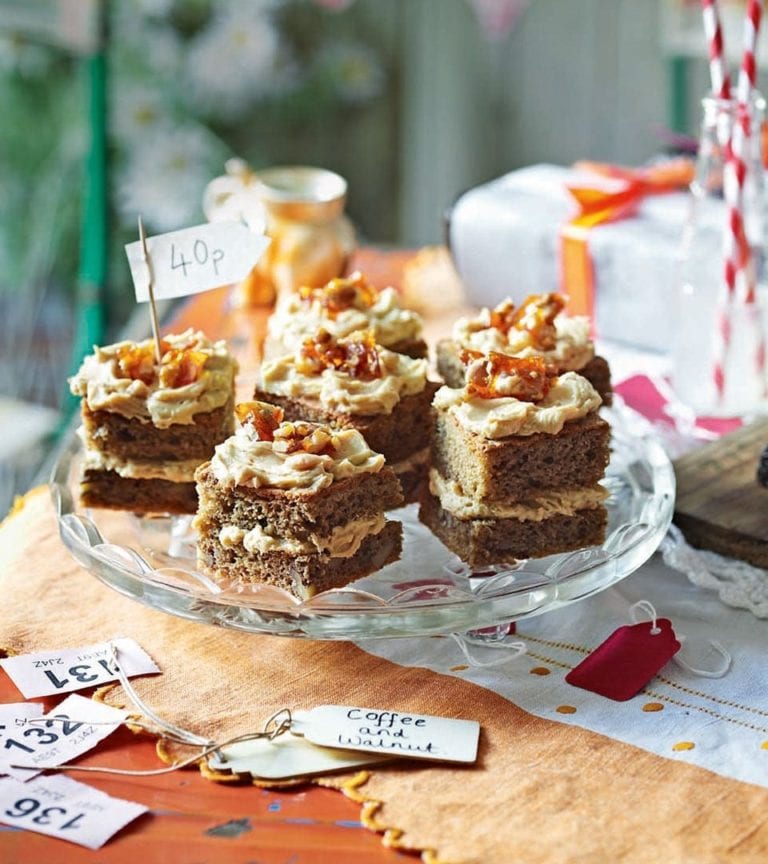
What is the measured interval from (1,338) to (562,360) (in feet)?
11.8

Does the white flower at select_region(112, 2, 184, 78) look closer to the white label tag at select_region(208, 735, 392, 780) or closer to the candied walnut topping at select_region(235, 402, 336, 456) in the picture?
the candied walnut topping at select_region(235, 402, 336, 456)

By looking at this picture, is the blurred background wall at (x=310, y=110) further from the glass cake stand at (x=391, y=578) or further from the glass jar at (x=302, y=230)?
the glass cake stand at (x=391, y=578)

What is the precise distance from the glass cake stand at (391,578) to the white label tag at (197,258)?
355 mm

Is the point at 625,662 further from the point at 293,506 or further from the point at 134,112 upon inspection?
the point at 134,112

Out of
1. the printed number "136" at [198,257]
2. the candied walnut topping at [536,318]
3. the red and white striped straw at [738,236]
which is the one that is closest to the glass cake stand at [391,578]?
the candied walnut topping at [536,318]

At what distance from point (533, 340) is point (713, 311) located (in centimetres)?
58

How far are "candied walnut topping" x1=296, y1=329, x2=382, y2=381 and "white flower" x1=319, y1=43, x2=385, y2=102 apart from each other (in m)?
2.88

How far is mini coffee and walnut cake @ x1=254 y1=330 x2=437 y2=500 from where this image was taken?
1.92 meters

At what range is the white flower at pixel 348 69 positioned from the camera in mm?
4676

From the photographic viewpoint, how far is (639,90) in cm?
472

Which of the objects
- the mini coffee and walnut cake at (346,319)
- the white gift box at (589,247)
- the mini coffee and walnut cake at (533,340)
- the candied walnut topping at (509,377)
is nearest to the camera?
the candied walnut topping at (509,377)

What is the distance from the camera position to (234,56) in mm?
4449

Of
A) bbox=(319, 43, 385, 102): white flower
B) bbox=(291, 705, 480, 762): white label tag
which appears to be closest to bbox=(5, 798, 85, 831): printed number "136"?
bbox=(291, 705, 480, 762): white label tag

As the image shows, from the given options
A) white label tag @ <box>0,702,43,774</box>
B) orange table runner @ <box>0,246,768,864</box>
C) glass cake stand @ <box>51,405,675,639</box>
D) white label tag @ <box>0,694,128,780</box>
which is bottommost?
orange table runner @ <box>0,246,768,864</box>
